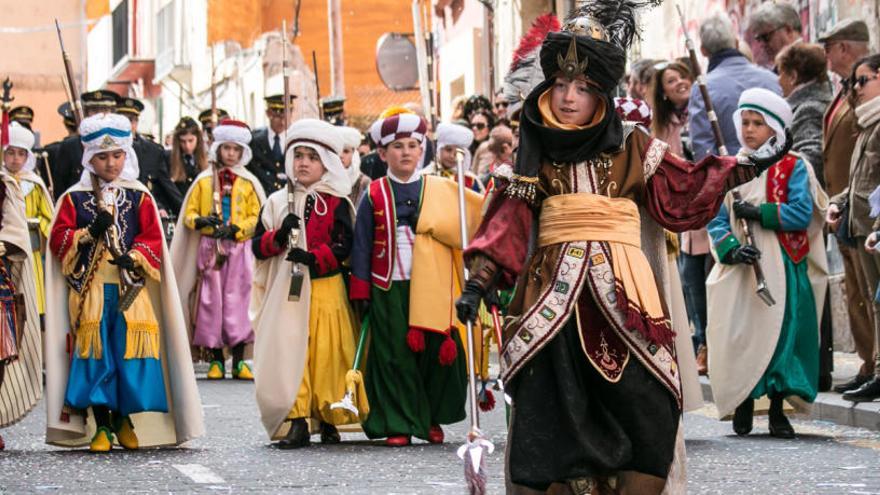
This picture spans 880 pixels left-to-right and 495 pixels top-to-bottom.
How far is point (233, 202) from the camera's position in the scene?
1714cm

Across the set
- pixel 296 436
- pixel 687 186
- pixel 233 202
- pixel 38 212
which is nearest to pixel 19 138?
pixel 38 212

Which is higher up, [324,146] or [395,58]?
[395,58]

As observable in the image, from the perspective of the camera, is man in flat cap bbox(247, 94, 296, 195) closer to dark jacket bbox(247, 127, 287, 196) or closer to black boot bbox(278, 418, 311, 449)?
dark jacket bbox(247, 127, 287, 196)

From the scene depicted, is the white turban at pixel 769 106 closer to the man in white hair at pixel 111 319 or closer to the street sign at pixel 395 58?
A: the man in white hair at pixel 111 319

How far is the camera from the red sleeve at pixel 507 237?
24.7ft

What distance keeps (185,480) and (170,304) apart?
7.34ft

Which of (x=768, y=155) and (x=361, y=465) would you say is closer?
(x=768, y=155)

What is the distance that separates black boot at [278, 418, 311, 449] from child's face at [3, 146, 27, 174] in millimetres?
5865

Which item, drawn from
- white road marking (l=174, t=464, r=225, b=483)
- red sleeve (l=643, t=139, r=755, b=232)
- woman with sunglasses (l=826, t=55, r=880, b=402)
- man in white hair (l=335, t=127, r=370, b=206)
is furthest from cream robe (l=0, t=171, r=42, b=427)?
red sleeve (l=643, t=139, r=755, b=232)

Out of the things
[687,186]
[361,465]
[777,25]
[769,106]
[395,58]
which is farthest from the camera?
[395,58]

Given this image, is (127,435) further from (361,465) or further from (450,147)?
(450,147)

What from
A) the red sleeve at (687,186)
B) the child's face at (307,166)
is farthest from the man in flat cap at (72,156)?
the red sleeve at (687,186)

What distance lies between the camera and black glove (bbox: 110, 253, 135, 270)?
37.9 feet

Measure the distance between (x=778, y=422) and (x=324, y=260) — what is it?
2.62m
